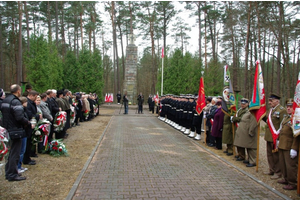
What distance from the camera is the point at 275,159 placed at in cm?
608

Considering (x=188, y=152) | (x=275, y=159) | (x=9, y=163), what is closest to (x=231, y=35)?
(x=188, y=152)

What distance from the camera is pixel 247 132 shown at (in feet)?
23.2

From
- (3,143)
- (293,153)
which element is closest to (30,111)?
(3,143)

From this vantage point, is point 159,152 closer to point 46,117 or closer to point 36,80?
point 46,117

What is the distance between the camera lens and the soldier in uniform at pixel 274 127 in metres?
5.79

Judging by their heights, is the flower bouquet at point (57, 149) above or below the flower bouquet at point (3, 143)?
below

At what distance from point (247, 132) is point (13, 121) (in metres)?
5.89

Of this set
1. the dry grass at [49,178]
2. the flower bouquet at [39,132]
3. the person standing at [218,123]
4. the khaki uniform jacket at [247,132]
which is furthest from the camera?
the person standing at [218,123]

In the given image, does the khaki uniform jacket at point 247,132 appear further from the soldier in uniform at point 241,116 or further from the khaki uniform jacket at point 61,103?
the khaki uniform jacket at point 61,103

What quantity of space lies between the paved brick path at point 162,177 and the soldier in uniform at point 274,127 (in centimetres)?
79

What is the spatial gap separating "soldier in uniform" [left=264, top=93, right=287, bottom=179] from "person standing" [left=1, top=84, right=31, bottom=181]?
5.53 metres

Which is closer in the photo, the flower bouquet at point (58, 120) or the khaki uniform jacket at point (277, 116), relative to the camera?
the khaki uniform jacket at point (277, 116)

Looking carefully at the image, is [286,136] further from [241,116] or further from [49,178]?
[49,178]

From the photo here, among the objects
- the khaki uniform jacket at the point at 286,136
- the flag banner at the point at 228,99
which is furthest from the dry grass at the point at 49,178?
the flag banner at the point at 228,99
